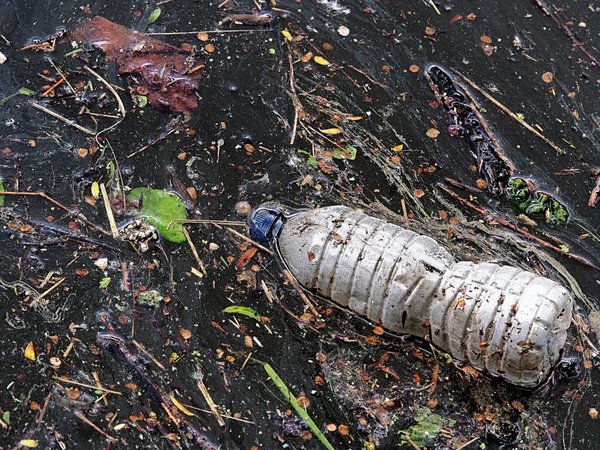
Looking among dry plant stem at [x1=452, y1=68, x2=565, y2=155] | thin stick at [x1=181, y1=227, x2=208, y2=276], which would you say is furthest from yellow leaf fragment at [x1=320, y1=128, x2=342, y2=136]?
thin stick at [x1=181, y1=227, x2=208, y2=276]

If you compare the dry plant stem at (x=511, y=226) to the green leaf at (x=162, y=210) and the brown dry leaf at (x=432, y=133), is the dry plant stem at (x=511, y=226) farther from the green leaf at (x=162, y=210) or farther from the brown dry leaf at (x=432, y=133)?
the green leaf at (x=162, y=210)

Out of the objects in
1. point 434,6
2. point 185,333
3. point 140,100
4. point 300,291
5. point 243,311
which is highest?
point 434,6

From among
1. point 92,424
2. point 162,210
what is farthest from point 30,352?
point 162,210

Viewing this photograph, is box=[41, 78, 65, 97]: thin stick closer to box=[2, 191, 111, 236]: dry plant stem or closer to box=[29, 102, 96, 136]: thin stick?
box=[29, 102, 96, 136]: thin stick

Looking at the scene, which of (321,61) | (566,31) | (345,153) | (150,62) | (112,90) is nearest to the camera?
(345,153)

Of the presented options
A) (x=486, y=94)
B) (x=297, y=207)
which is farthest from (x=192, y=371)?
(x=486, y=94)

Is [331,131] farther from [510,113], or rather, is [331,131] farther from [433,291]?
[433,291]

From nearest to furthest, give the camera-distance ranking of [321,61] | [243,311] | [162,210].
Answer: [243,311]
[162,210]
[321,61]
